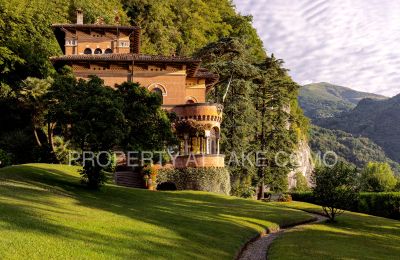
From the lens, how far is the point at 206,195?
31.5 metres

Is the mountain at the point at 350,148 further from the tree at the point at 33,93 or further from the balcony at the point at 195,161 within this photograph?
the tree at the point at 33,93

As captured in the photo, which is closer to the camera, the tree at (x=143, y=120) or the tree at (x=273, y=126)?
the tree at (x=143, y=120)

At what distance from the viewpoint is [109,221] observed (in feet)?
53.6

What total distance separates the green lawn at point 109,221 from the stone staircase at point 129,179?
4330 millimetres

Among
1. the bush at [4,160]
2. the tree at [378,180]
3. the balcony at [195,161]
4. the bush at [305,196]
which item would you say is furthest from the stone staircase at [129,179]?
the tree at [378,180]

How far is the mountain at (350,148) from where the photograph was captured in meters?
176

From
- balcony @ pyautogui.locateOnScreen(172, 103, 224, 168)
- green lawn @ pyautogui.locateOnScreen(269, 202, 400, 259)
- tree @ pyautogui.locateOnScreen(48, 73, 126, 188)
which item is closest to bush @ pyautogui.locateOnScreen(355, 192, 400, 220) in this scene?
green lawn @ pyautogui.locateOnScreen(269, 202, 400, 259)

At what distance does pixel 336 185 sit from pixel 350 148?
162677 millimetres

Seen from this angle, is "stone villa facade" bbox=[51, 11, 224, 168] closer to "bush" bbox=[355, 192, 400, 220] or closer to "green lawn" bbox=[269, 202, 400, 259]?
"green lawn" bbox=[269, 202, 400, 259]

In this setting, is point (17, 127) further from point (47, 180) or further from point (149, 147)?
point (149, 147)

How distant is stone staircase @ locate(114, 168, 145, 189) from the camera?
32688mm

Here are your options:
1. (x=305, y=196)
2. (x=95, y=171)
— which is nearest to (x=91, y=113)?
(x=95, y=171)

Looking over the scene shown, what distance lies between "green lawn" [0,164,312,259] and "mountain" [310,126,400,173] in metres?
155

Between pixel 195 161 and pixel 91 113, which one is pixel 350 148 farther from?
pixel 91 113
